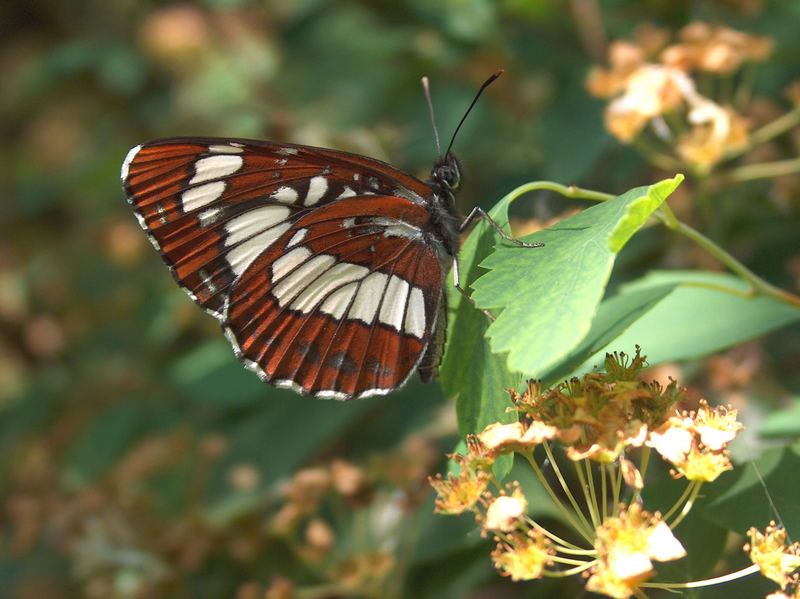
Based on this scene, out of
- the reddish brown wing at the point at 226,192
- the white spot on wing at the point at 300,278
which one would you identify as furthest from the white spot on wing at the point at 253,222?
the white spot on wing at the point at 300,278

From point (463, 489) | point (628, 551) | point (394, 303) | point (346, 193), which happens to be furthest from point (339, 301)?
point (628, 551)

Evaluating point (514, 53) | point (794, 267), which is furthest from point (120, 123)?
point (794, 267)

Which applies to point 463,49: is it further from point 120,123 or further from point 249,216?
point 120,123

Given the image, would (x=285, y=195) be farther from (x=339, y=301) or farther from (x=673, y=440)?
(x=673, y=440)

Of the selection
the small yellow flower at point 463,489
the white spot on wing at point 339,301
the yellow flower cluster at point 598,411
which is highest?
the white spot on wing at point 339,301

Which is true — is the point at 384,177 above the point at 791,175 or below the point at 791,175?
above

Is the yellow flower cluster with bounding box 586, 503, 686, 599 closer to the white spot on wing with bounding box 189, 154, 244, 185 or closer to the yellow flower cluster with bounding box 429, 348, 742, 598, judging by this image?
the yellow flower cluster with bounding box 429, 348, 742, 598

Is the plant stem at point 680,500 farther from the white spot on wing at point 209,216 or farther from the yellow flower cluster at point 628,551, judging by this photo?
the white spot on wing at point 209,216

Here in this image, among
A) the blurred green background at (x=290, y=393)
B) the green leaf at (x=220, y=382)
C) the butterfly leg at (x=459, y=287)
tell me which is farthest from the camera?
the green leaf at (x=220, y=382)
